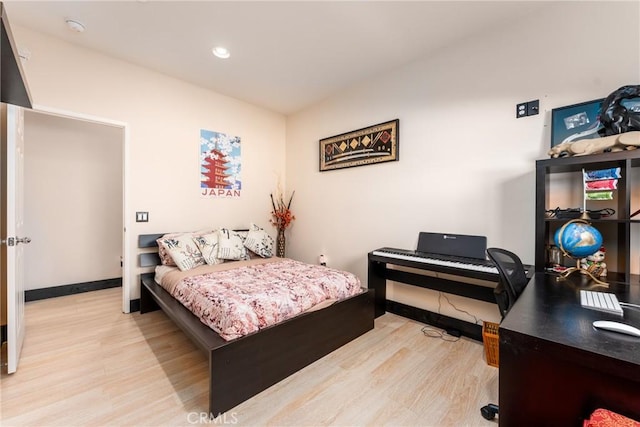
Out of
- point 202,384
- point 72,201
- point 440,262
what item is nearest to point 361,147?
point 440,262

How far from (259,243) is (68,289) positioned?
2663 mm

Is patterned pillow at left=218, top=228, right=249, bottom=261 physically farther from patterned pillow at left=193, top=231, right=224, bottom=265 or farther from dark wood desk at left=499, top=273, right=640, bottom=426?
dark wood desk at left=499, top=273, right=640, bottom=426

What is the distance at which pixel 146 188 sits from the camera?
314 centimetres

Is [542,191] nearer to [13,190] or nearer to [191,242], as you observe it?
[191,242]

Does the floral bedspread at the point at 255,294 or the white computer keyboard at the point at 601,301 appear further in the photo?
the floral bedspread at the point at 255,294

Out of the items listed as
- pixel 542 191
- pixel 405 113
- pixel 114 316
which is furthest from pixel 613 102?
pixel 114 316

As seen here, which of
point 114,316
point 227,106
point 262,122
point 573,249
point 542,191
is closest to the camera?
point 573,249

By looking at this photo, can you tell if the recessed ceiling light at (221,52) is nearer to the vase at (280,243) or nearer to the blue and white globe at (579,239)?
the vase at (280,243)

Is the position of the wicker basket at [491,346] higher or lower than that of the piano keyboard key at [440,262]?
lower

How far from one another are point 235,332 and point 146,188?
2375 millimetres

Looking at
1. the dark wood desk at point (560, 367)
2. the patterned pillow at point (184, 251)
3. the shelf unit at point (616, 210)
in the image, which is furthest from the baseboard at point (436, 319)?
the patterned pillow at point (184, 251)

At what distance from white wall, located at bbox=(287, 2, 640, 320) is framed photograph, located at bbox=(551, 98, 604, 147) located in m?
0.06

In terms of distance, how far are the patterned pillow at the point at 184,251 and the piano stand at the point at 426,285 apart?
193cm

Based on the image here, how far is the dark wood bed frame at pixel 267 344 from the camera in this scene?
1.55 m
